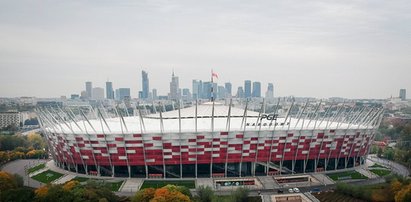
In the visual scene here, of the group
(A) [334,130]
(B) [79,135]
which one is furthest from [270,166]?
(B) [79,135]

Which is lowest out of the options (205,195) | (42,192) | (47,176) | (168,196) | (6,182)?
(47,176)

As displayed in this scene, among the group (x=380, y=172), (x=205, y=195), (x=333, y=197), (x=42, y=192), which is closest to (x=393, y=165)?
(x=380, y=172)

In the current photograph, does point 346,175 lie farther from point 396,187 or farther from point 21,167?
point 21,167

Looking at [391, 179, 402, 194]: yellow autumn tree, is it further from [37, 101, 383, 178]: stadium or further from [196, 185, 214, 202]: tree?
[196, 185, 214, 202]: tree

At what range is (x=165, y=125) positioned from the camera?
231 feet

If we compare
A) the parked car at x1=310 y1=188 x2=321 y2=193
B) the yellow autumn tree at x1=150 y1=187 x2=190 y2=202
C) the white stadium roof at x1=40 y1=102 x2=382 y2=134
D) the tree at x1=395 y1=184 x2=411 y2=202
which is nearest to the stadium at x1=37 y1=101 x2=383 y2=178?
the white stadium roof at x1=40 y1=102 x2=382 y2=134

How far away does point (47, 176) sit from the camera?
216 feet

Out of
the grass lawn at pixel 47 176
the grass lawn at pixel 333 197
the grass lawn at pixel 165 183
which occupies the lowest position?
the grass lawn at pixel 47 176

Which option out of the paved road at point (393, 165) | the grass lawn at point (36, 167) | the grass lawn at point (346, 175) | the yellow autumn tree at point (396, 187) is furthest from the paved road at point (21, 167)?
the paved road at point (393, 165)

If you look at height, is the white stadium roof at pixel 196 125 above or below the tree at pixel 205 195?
above

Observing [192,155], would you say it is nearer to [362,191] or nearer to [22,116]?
[362,191]

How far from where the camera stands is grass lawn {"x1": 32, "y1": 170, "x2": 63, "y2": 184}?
208 feet

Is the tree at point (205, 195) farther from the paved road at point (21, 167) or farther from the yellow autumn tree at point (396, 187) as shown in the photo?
the paved road at point (21, 167)

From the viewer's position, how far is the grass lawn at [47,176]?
2495 inches
